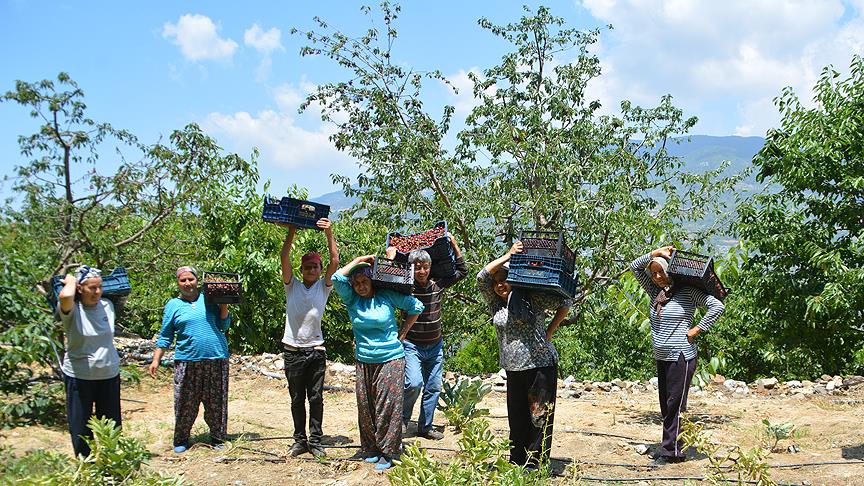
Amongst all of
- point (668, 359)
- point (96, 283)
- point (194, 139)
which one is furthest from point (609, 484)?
point (194, 139)

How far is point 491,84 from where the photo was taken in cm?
1090

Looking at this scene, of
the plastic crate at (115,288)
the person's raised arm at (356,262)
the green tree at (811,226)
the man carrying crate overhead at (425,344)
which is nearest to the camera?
the plastic crate at (115,288)

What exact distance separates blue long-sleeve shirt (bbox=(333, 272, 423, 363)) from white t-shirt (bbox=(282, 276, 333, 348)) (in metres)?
0.42

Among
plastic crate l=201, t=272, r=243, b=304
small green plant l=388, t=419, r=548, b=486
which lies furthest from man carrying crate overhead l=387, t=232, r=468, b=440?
small green plant l=388, t=419, r=548, b=486

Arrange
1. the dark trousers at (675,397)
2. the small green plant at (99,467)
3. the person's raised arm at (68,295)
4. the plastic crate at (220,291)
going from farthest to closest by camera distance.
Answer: the plastic crate at (220,291), the dark trousers at (675,397), the person's raised arm at (68,295), the small green plant at (99,467)

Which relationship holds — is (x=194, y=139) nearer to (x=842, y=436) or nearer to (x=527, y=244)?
(x=527, y=244)

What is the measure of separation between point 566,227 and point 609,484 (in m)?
4.91

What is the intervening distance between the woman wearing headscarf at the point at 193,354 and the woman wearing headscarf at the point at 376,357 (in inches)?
50.6

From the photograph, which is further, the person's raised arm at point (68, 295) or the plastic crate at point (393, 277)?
the plastic crate at point (393, 277)

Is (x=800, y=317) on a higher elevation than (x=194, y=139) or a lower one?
lower

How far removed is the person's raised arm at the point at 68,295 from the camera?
4.52 m

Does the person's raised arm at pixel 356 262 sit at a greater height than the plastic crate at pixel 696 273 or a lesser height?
greater

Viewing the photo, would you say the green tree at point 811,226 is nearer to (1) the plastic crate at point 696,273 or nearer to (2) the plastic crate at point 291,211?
(1) the plastic crate at point 696,273

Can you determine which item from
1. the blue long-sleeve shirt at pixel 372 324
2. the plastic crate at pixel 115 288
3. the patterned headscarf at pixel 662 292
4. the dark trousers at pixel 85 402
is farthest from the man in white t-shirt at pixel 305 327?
the patterned headscarf at pixel 662 292
